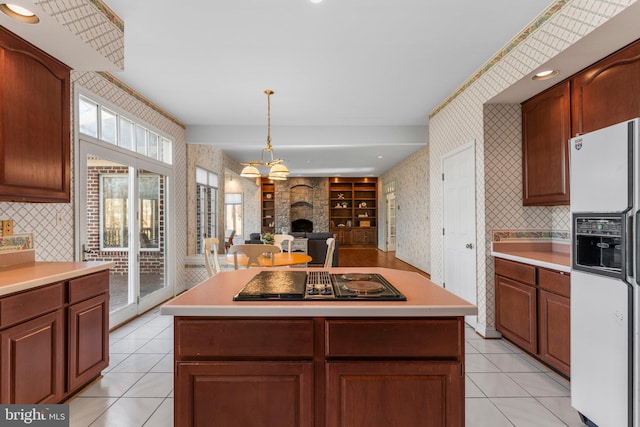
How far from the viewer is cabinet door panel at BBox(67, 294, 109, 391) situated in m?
2.09

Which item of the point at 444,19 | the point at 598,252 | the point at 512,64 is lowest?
the point at 598,252

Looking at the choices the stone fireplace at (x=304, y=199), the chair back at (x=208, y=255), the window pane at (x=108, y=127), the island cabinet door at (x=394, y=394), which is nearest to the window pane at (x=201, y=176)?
the window pane at (x=108, y=127)

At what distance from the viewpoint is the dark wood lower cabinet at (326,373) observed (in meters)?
1.30

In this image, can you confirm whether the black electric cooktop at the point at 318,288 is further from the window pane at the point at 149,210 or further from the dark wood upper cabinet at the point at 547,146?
the window pane at the point at 149,210

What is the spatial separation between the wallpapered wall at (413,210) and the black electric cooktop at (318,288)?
511cm

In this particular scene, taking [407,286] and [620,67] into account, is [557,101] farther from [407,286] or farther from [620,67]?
[407,286]

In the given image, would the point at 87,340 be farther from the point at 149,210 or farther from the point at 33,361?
the point at 149,210

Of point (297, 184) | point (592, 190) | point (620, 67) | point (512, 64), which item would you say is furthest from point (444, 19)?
point (297, 184)

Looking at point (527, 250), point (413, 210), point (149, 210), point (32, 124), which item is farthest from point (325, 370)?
point (413, 210)

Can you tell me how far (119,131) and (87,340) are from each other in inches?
93.3

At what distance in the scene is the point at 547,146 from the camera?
2943 mm

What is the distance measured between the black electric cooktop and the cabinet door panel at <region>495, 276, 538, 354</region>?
1.74 meters

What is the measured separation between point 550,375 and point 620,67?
230 centimetres

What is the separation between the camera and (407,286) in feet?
5.35
